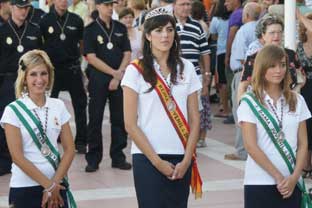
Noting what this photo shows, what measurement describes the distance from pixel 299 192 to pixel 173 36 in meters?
1.35

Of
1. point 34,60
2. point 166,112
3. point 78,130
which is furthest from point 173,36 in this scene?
point 78,130

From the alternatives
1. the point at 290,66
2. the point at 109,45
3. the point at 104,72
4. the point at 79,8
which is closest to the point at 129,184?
the point at 104,72

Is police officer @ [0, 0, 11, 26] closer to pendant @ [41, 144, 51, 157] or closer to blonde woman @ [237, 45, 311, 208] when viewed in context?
pendant @ [41, 144, 51, 157]

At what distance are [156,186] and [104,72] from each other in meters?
4.55

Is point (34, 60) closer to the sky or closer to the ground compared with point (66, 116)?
closer to the sky

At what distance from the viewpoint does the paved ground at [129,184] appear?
880cm

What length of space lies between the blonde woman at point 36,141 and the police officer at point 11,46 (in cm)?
414

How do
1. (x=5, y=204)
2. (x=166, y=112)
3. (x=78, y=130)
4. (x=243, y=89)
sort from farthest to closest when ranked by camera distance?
(x=78, y=130), (x=5, y=204), (x=243, y=89), (x=166, y=112)

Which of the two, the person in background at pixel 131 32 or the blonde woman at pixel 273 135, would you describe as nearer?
the blonde woman at pixel 273 135

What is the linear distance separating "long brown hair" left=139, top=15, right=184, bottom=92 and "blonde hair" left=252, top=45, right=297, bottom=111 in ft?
1.68

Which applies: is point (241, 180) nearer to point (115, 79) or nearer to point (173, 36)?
point (115, 79)

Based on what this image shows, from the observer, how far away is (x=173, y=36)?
6.05 m

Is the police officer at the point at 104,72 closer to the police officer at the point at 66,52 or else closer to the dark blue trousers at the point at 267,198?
the police officer at the point at 66,52

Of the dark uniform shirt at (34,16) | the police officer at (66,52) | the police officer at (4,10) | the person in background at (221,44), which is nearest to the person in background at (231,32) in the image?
the person in background at (221,44)
